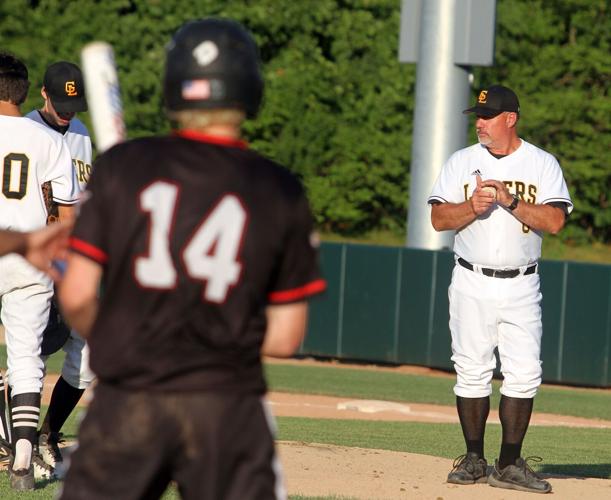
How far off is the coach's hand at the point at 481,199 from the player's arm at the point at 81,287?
4.13 metres

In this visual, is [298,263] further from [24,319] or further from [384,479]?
[384,479]

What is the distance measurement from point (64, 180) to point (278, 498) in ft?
12.1

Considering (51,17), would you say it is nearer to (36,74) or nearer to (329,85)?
Answer: (36,74)

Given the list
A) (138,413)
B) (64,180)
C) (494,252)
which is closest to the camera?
(138,413)

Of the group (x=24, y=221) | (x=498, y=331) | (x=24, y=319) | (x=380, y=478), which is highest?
(x=24, y=221)

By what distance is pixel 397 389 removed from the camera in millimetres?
15117

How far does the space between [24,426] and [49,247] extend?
3266mm

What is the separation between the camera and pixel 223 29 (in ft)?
11.4

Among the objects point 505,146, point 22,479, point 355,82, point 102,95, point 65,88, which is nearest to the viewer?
point 102,95

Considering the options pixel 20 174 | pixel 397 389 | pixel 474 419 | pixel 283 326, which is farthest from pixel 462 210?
pixel 397 389

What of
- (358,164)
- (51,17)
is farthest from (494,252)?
(51,17)

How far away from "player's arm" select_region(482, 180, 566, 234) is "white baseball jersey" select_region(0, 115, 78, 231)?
2330 millimetres

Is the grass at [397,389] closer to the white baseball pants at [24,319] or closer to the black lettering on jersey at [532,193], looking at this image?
the black lettering on jersey at [532,193]

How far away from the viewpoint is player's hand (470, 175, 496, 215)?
7.23 meters
